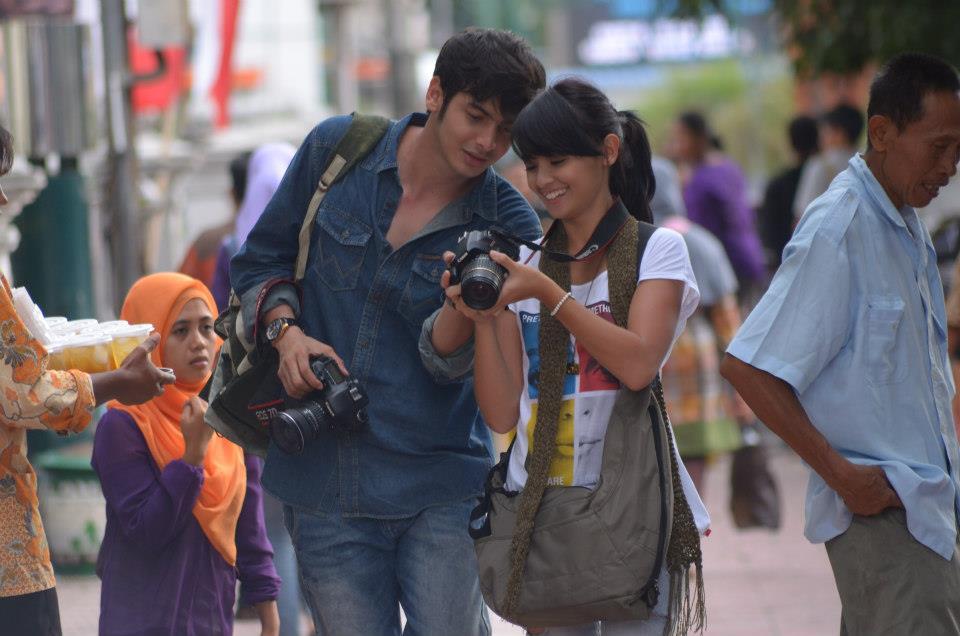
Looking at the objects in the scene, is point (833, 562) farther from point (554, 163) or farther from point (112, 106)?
point (112, 106)

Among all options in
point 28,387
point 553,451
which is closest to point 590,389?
point 553,451

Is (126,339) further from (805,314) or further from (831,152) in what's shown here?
(831,152)

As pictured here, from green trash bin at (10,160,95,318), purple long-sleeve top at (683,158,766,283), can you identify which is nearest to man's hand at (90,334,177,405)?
green trash bin at (10,160,95,318)

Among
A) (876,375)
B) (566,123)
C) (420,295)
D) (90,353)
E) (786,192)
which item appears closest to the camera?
(566,123)

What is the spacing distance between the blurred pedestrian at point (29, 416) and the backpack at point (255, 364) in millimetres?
168

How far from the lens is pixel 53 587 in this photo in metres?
4.13

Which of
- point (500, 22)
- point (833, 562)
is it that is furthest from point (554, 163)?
point (500, 22)

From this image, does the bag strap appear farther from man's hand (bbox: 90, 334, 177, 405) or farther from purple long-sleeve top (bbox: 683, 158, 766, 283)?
purple long-sleeve top (bbox: 683, 158, 766, 283)

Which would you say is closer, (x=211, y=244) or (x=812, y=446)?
(x=812, y=446)

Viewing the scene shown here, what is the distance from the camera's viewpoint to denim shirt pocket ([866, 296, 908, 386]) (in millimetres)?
3861

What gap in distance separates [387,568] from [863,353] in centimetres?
125

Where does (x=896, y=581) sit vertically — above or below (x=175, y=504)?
above

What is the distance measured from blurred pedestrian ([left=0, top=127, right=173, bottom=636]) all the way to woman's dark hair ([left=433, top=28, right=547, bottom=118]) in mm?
982

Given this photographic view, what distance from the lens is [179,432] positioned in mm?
4801
